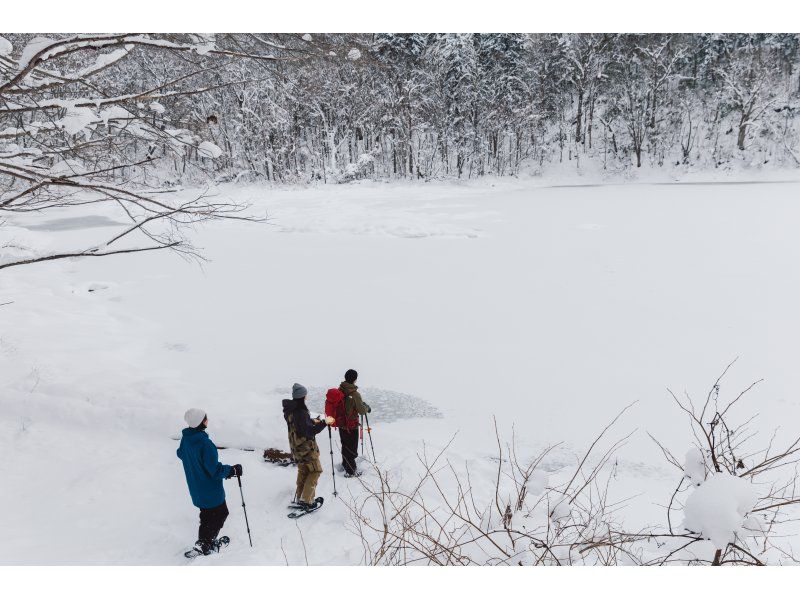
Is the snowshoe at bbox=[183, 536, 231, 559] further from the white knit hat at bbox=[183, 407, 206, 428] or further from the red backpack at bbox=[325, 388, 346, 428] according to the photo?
the red backpack at bbox=[325, 388, 346, 428]

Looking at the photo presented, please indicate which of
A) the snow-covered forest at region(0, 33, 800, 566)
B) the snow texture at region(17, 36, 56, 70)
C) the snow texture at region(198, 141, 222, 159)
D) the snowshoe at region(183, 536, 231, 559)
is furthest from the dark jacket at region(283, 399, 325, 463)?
the snow texture at region(17, 36, 56, 70)

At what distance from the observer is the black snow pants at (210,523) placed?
3.42m

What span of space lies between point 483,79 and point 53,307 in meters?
25.7

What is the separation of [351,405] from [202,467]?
56.4 inches

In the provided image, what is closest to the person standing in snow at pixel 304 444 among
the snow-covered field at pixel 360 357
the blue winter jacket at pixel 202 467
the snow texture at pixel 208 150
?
the snow-covered field at pixel 360 357

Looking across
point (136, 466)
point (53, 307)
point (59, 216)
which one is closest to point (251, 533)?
point (136, 466)

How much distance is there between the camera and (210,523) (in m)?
3.44

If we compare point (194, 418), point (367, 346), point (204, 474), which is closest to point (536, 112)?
point (367, 346)

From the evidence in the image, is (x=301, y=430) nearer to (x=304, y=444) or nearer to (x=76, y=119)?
(x=304, y=444)

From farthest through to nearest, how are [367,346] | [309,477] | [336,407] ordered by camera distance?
[367,346], [336,407], [309,477]

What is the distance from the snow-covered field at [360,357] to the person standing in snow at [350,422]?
0.78ft

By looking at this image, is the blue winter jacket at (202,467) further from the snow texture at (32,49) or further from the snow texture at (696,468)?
the snow texture at (696,468)

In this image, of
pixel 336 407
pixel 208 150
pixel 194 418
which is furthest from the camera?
pixel 336 407

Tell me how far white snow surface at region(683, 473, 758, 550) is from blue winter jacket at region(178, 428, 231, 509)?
2902mm
